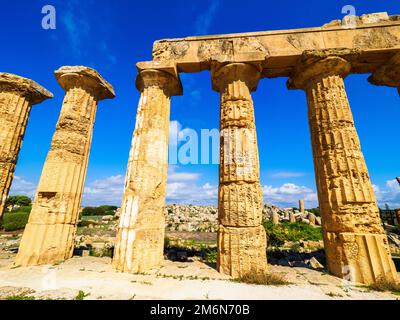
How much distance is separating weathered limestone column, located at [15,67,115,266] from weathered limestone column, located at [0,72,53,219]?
1.56m

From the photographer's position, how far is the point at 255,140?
→ 23.4 feet

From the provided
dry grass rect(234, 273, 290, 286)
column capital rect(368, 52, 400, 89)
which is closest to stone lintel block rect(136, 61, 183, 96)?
dry grass rect(234, 273, 290, 286)

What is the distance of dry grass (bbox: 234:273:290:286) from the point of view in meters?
5.16

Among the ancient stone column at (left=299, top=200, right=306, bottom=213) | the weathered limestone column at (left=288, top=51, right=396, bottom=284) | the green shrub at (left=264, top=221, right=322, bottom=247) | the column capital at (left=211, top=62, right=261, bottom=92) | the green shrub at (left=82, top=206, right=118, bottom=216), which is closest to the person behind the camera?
the weathered limestone column at (left=288, top=51, right=396, bottom=284)

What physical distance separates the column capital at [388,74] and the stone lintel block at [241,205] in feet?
22.8

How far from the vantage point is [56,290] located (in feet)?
14.1

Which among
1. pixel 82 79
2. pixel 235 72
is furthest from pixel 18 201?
pixel 235 72

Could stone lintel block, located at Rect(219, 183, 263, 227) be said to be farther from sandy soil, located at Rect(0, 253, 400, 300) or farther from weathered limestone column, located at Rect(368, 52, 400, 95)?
weathered limestone column, located at Rect(368, 52, 400, 95)

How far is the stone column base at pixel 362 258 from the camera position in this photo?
5462mm

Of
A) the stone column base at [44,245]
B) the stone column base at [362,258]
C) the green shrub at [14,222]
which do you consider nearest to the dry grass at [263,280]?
the stone column base at [362,258]

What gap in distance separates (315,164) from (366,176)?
4.85ft

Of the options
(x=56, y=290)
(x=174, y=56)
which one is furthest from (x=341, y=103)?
(x=56, y=290)

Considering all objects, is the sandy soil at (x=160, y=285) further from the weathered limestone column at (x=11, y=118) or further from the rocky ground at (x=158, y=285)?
the weathered limestone column at (x=11, y=118)

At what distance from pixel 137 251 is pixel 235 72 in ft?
22.6
